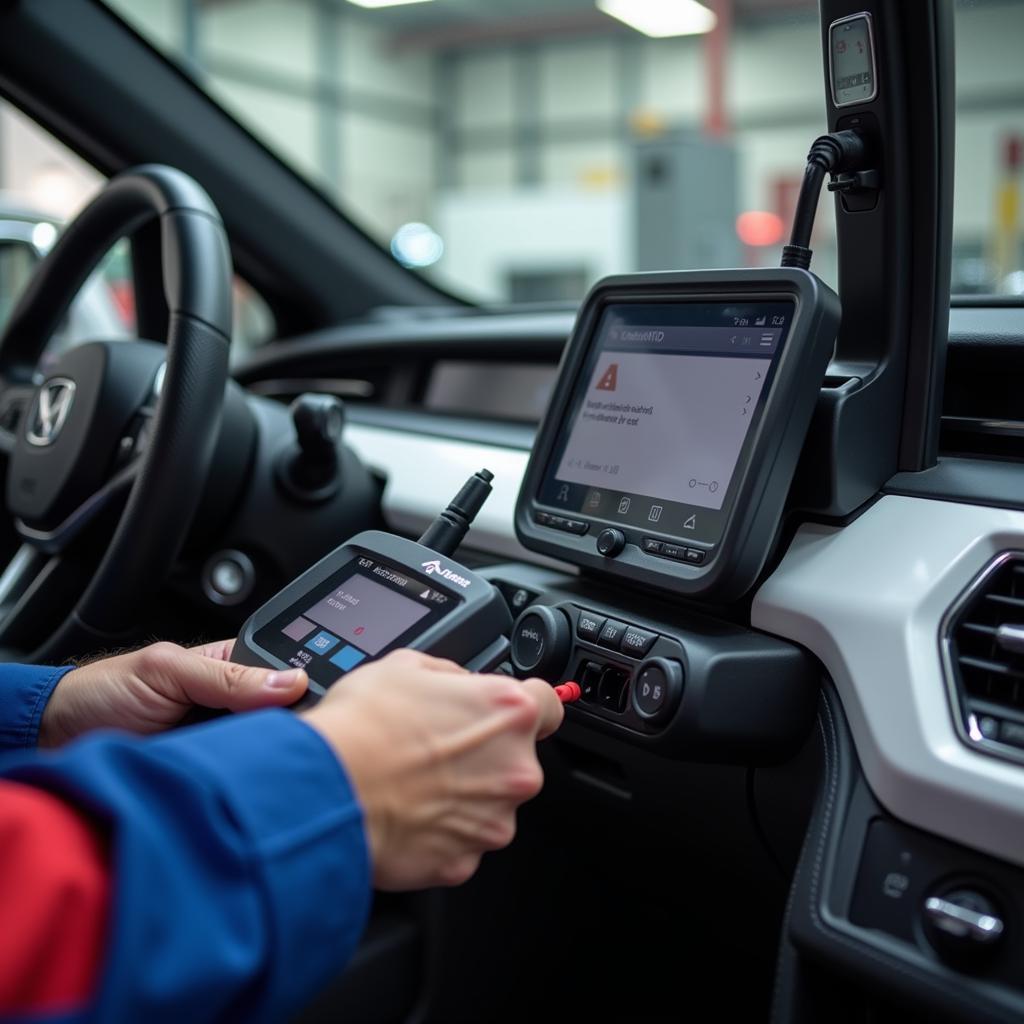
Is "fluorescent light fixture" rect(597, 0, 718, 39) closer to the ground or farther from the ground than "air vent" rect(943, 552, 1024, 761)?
farther from the ground

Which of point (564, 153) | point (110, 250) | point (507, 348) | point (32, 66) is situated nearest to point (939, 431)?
point (507, 348)

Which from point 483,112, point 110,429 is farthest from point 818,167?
point 483,112

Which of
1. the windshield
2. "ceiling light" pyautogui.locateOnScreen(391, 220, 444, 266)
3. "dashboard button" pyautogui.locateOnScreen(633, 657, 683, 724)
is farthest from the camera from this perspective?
the windshield

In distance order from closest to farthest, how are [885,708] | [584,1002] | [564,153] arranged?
[885,708]
[584,1002]
[564,153]

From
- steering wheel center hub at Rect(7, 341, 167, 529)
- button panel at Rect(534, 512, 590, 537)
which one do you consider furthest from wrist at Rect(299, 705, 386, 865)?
steering wheel center hub at Rect(7, 341, 167, 529)

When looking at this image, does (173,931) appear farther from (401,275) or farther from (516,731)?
(401,275)

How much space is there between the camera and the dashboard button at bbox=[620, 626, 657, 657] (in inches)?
35.6

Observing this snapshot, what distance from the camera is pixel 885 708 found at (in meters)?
0.83

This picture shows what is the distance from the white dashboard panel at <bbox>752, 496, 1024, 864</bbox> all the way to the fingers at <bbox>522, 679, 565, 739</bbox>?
25 centimetres

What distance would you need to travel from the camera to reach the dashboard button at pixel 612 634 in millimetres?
927

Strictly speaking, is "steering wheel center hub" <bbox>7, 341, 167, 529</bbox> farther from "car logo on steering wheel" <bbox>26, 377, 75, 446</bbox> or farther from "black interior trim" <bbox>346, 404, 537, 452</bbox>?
"black interior trim" <bbox>346, 404, 537, 452</bbox>

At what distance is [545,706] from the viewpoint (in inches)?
27.7

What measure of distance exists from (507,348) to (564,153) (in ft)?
44.0

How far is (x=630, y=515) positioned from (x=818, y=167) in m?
0.32
